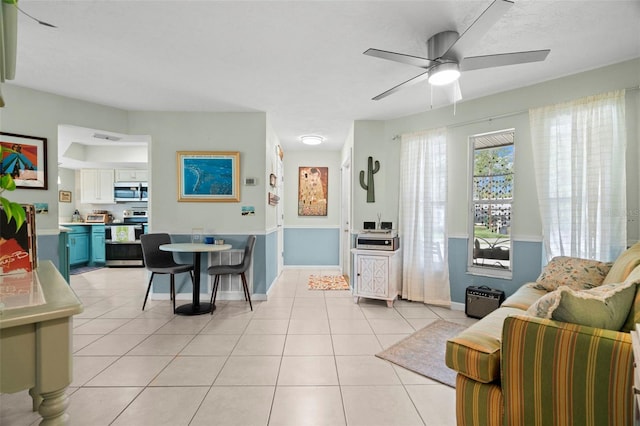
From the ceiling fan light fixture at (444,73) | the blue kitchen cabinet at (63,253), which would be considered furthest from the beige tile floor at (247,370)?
the ceiling fan light fixture at (444,73)

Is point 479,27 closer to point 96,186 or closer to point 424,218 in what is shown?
point 424,218

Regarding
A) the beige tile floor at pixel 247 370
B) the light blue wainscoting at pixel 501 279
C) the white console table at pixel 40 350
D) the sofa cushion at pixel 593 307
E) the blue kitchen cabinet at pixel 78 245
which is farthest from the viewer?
the blue kitchen cabinet at pixel 78 245

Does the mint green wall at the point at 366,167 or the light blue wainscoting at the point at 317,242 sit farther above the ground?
the mint green wall at the point at 366,167

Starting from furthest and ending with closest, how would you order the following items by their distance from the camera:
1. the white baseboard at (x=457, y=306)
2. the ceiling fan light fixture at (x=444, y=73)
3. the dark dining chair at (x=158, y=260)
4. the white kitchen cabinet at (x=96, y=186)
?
the white kitchen cabinet at (x=96, y=186) < the white baseboard at (x=457, y=306) < the dark dining chair at (x=158, y=260) < the ceiling fan light fixture at (x=444, y=73)

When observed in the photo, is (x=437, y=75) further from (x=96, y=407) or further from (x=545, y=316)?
(x=96, y=407)

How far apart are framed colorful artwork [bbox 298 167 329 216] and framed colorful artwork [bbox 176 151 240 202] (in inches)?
92.4

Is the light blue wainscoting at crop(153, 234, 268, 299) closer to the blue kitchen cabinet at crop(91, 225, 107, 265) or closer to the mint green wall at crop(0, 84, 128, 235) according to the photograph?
the mint green wall at crop(0, 84, 128, 235)

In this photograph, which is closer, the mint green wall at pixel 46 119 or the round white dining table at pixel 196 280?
the mint green wall at pixel 46 119

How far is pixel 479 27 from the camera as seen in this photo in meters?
1.70

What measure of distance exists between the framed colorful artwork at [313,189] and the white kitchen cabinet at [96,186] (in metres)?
4.14

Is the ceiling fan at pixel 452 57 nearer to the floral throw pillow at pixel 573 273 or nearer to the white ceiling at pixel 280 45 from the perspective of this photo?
the white ceiling at pixel 280 45

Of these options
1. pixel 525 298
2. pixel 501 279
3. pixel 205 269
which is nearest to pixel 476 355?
pixel 525 298

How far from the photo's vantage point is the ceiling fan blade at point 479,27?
1.48m

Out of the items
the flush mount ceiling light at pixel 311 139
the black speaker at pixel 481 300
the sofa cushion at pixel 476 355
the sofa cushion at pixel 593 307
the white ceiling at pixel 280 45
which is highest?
the white ceiling at pixel 280 45
